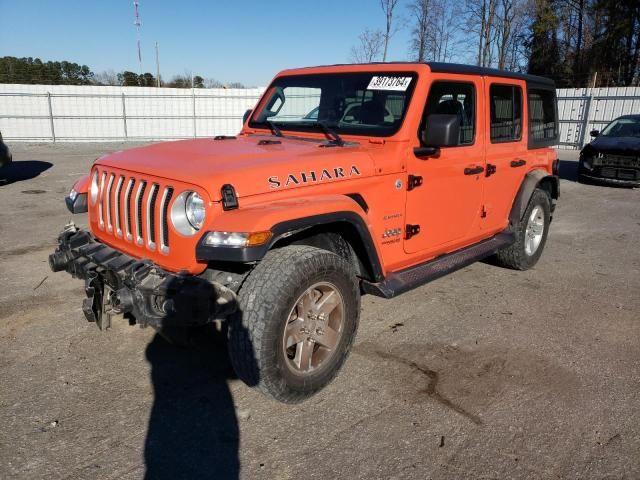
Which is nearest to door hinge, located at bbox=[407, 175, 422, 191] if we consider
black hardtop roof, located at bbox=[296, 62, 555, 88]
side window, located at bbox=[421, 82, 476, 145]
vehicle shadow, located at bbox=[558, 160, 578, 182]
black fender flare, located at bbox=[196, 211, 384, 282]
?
side window, located at bbox=[421, 82, 476, 145]

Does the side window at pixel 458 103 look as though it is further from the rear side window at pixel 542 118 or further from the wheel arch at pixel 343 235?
the rear side window at pixel 542 118

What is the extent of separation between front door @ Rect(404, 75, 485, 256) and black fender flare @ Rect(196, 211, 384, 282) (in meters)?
0.53

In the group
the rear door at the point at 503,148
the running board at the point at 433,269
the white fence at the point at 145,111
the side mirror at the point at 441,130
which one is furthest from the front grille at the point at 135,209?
the white fence at the point at 145,111

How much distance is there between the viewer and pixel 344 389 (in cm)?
317

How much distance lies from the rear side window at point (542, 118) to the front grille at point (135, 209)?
3.81m

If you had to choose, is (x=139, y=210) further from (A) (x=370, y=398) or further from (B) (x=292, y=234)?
(A) (x=370, y=398)

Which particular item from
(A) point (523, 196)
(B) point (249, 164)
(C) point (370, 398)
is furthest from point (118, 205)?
(A) point (523, 196)

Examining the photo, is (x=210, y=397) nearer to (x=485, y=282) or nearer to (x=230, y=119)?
(x=485, y=282)

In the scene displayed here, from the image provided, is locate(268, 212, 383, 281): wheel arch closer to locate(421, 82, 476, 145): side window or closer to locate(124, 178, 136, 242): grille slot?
locate(124, 178, 136, 242): grille slot

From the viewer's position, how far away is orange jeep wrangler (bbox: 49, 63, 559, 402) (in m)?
2.69

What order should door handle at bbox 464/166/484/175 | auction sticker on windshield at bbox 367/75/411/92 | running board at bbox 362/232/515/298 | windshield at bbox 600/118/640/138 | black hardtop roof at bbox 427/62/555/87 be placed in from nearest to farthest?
running board at bbox 362/232/515/298 → auction sticker on windshield at bbox 367/75/411/92 → black hardtop roof at bbox 427/62/555/87 → door handle at bbox 464/166/484/175 → windshield at bbox 600/118/640/138

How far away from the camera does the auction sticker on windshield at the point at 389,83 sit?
371 centimetres

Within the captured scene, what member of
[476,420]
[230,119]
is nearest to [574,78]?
[230,119]

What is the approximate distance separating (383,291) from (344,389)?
0.70 m
